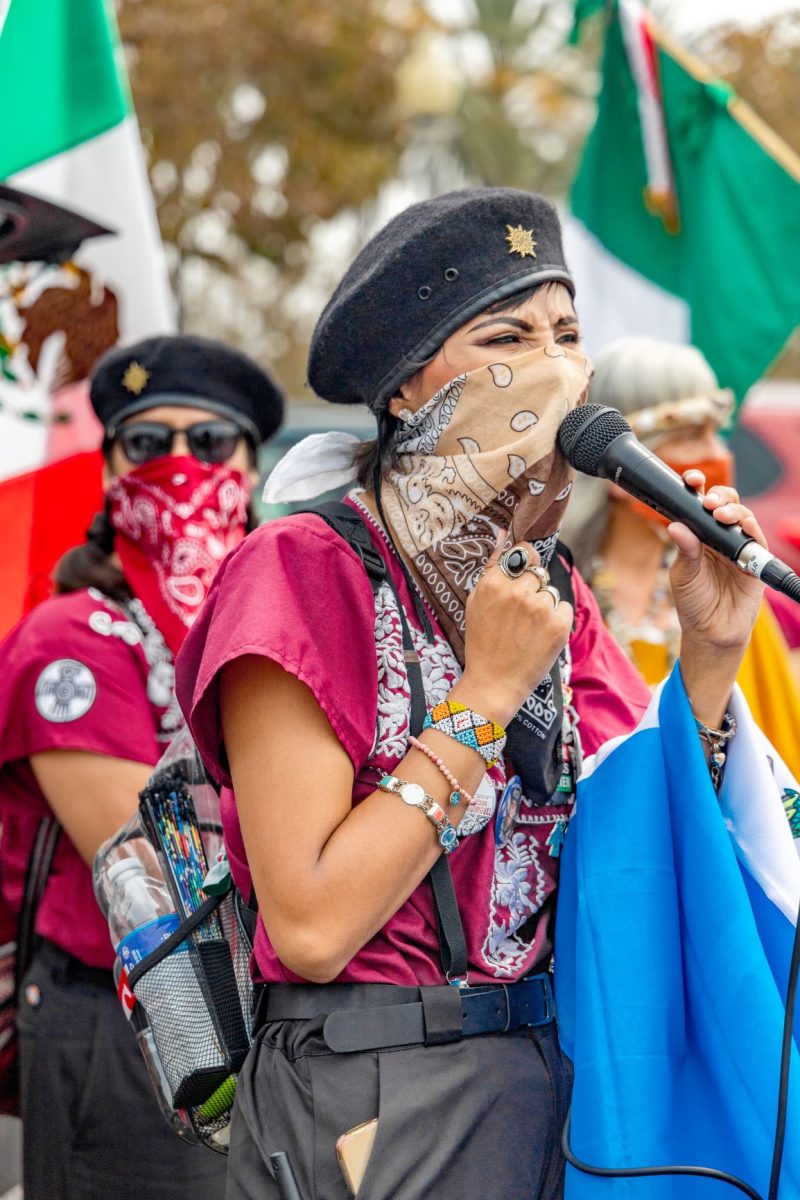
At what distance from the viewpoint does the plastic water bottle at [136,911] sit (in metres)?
2.17

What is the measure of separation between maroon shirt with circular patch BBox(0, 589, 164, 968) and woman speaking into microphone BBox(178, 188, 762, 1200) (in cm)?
90

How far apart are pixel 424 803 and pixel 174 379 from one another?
1835 mm

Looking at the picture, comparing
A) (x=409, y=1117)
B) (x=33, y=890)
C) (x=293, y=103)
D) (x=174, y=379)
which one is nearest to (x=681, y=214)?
(x=174, y=379)

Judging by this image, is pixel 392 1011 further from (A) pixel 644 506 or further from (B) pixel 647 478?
(A) pixel 644 506

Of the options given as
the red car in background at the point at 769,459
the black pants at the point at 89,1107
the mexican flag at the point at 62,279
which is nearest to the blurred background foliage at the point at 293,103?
the red car in background at the point at 769,459

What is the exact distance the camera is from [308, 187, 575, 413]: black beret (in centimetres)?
200

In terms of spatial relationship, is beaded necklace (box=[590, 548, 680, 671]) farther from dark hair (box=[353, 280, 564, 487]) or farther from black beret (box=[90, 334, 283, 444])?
dark hair (box=[353, 280, 564, 487])

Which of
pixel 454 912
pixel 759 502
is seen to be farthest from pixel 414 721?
pixel 759 502

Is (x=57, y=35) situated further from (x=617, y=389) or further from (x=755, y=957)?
(x=755, y=957)

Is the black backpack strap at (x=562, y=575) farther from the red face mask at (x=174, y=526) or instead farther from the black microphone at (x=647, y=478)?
the red face mask at (x=174, y=526)

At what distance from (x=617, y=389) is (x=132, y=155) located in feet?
5.48

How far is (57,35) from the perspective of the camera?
376 cm

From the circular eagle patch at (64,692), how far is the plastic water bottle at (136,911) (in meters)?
0.59

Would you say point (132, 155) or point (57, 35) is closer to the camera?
point (57, 35)
